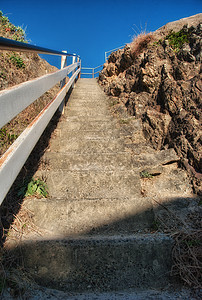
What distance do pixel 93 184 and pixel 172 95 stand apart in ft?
6.64

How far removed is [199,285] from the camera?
4.08 ft

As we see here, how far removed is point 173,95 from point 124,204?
2.15 meters

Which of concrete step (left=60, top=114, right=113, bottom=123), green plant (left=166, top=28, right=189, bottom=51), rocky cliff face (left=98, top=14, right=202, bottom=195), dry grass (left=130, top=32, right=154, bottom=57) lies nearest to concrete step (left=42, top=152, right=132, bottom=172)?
rocky cliff face (left=98, top=14, right=202, bottom=195)

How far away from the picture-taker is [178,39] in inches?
163

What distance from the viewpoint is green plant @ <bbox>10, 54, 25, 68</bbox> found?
3.66m

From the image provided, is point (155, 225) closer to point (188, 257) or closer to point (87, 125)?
point (188, 257)

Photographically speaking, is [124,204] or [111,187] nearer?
[124,204]

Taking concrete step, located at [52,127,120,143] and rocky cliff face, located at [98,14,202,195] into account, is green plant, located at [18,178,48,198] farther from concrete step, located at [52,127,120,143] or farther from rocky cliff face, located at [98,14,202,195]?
rocky cliff face, located at [98,14,202,195]

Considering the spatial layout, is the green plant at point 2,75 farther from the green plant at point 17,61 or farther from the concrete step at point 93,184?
the concrete step at point 93,184

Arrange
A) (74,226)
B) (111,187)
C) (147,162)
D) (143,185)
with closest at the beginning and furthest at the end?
1. (74,226)
2. (111,187)
3. (143,185)
4. (147,162)

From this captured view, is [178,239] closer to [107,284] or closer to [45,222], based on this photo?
[107,284]

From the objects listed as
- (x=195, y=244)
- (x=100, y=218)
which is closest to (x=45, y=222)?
(x=100, y=218)

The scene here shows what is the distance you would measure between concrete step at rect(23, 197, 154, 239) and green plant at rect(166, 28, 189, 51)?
3.54 metres

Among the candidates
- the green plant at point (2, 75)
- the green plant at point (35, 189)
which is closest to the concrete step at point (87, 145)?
the green plant at point (35, 189)
